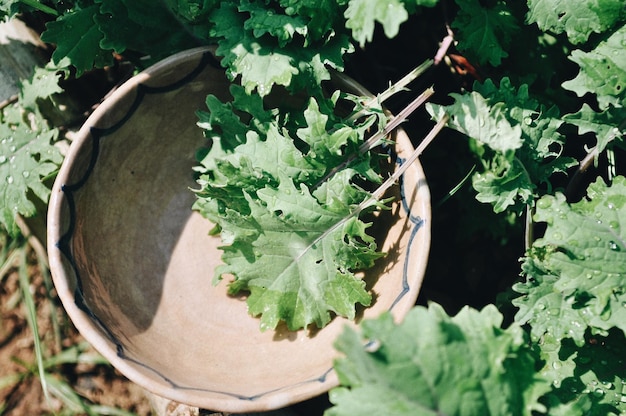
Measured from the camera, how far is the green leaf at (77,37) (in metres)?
1.99

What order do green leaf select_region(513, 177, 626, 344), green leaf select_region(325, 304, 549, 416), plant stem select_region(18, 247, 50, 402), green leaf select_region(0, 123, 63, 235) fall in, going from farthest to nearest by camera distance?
plant stem select_region(18, 247, 50, 402) → green leaf select_region(0, 123, 63, 235) → green leaf select_region(513, 177, 626, 344) → green leaf select_region(325, 304, 549, 416)

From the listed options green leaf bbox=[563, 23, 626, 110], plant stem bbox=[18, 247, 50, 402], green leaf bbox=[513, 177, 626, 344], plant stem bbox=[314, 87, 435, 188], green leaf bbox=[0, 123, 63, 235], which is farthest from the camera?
plant stem bbox=[18, 247, 50, 402]

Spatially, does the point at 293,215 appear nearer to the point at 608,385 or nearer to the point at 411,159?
the point at 411,159

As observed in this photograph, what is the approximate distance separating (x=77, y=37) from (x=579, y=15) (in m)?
1.64

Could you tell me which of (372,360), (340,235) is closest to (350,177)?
(340,235)

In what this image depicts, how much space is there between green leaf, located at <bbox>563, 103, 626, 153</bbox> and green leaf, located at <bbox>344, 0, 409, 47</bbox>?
26.1 inches

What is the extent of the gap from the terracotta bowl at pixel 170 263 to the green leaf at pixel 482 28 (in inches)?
14.7

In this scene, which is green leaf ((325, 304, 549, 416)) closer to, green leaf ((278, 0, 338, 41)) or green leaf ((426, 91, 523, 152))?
green leaf ((426, 91, 523, 152))

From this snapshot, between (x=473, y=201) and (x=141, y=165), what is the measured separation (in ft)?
4.24

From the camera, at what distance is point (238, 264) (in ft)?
6.19

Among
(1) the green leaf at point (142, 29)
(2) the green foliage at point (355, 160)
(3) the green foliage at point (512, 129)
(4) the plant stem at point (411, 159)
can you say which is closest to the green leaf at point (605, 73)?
(2) the green foliage at point (355, 160)

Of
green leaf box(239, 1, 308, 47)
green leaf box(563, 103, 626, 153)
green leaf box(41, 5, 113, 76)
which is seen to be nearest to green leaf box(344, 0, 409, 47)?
green leaf box(239, 1, 308, 47)

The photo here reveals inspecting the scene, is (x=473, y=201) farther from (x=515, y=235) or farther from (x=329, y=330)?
(x=329, y=330)

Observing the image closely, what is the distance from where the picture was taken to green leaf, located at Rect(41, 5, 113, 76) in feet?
6.52
